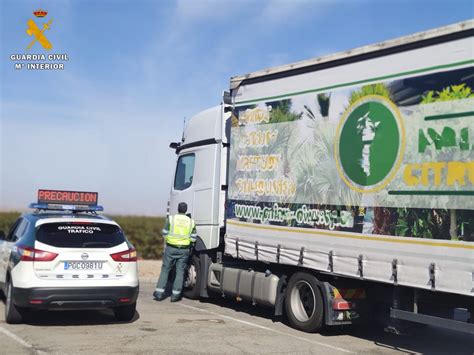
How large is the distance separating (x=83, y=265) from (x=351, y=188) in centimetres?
364

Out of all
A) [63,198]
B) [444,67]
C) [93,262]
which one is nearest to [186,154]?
[63,198]

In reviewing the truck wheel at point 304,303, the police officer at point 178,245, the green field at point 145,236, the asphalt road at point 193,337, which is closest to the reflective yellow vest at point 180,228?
the police officer at point 178,245

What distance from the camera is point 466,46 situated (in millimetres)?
6168

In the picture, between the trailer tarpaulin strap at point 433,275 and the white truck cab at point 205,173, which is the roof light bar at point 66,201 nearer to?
the white truck cab at point 205,173

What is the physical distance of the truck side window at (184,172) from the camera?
11.2 meters

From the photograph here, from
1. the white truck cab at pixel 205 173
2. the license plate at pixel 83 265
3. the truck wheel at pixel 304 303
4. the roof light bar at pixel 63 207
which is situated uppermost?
the white truck cab at pixel 205 173

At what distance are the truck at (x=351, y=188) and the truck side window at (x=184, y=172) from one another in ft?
2.49

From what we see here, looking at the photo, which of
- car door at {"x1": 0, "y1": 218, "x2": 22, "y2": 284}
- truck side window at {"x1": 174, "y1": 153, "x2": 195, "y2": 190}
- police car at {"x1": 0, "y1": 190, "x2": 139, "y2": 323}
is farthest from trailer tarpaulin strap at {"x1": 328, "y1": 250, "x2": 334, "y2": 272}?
car door at {"x1": 0, "y1": 218, "x2": 22, "y2": 284}

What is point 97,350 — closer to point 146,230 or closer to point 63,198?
point 63,198

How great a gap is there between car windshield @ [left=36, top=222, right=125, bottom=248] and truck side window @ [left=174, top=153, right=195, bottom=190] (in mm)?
3164

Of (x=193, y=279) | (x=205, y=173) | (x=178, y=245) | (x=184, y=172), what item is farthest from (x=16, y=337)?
(x=184, y=172)

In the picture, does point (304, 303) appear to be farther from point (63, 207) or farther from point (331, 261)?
point (63, 207)

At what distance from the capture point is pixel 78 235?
7875 mm

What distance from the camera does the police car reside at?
24.5 ft
